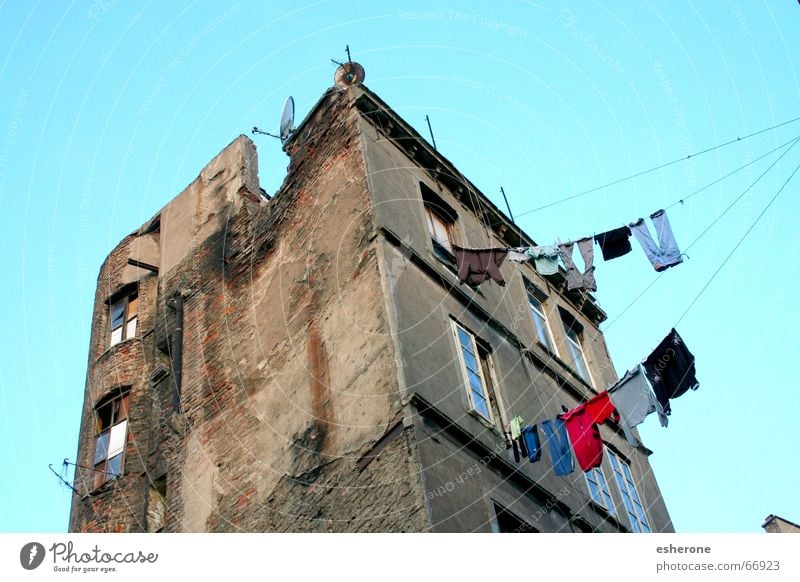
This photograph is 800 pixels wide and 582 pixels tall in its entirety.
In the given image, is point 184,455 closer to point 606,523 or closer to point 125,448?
point 125,448

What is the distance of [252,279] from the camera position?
19.4 metres

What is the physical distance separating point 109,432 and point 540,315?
30.2 ft

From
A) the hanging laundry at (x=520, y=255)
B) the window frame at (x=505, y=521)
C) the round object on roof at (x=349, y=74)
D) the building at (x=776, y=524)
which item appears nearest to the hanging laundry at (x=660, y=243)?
the hanging laundry at (x=520, y=255)

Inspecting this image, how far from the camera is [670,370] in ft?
52.5

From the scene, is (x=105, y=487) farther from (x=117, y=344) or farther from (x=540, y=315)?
(x=540, y=315)

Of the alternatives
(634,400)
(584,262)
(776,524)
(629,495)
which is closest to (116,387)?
(584,262)

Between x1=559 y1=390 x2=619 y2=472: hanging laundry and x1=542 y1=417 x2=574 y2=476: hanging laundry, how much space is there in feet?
0.34

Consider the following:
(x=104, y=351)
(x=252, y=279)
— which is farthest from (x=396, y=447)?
(x=104, y=351)

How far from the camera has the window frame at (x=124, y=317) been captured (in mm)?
21750

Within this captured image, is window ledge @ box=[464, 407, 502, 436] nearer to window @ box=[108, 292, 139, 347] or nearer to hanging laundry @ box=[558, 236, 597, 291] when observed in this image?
hanging laundry @ box=[558, 236, 597, 291]

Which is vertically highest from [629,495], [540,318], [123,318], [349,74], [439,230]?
[349,74]

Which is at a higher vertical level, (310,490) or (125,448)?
(125,448)

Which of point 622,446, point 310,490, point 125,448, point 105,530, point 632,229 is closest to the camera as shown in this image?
point 310,490

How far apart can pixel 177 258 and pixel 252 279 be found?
11.7ft
